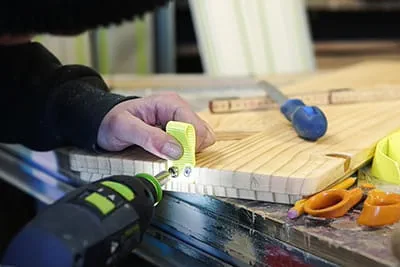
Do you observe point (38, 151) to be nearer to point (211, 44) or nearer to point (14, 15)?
point (14, 15)

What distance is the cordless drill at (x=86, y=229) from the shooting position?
38cm

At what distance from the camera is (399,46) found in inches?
70.8

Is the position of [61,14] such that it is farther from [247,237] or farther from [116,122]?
[247,237]

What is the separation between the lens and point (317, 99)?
778 millimetres

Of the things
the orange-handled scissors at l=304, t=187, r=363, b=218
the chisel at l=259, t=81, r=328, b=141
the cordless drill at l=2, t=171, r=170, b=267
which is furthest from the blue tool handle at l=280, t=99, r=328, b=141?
the cordless drill at l=2, t=171, r=170, b=267

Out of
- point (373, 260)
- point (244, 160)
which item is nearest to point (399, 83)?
point (244, 160)

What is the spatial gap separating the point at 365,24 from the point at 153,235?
1.46 meters

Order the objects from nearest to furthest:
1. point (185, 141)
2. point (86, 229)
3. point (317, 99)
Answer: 1. point (86, 229)
2. point (185, 141)
3. point (317, 99)

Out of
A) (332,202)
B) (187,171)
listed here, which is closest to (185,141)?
(187,171)

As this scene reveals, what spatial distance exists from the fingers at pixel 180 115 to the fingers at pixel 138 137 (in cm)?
3

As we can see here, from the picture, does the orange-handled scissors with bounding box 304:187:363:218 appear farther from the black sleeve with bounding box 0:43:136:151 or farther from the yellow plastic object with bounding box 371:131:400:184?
the black sleeve with bounding box 0:43:136:151

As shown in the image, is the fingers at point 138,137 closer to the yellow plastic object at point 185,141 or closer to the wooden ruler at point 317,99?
the yellow plastic object at point 185,141

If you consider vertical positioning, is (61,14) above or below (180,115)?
above

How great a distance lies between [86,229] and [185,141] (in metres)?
0.15
